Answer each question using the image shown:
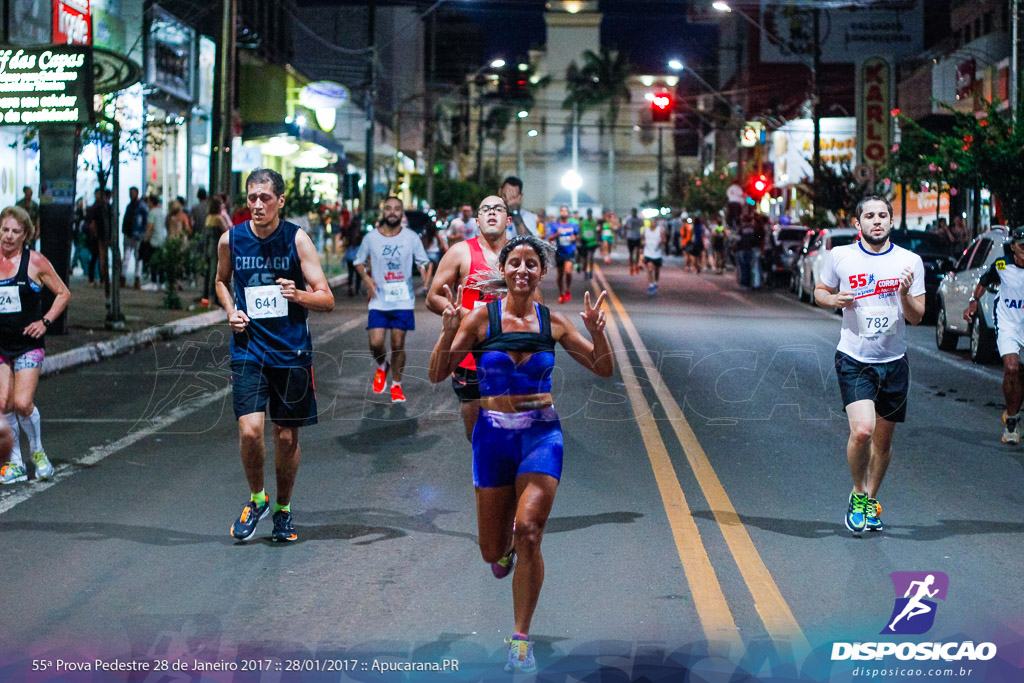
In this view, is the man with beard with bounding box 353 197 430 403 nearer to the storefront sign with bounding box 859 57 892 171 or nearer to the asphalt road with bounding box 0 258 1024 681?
the asphalt road with bounding box 0 258 1024 681

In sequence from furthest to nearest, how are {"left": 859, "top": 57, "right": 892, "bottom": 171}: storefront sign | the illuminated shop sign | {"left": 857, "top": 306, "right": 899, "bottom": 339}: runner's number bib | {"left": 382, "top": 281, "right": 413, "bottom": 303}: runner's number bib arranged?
{"left": 859, "top": 57, "right": 892, "bottom": 171}: storefront sign
the illuminated shop sign
{"left": 382, "top": 281, "right": 413, "bottom": 303}: runner's number bib
{"left": 857, "top": 306, "right": 899, "bottom": 339}: runner's number bib

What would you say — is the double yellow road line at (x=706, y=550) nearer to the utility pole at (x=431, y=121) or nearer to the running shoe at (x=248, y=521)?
the running shoe at (x=248, y=521)

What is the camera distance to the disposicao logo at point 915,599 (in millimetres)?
5695

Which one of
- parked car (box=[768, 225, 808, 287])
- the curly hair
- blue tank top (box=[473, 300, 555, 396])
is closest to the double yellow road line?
blue tank top (box=[473, 300, 555, 396])

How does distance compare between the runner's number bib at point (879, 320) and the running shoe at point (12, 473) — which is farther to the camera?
the running shoe at point (12, 473)

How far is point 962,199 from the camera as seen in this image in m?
35.8

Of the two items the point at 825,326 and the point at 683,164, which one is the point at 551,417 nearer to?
the point at 825,326

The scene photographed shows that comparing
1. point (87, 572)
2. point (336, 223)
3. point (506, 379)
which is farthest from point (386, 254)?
point (336, 223)

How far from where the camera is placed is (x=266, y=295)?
718 cm

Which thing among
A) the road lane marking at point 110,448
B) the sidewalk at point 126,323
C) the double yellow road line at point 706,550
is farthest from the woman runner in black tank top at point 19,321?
the sidewalk at point 126,323

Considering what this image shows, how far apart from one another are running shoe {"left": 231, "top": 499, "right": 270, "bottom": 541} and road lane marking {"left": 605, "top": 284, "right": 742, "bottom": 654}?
2.23 meters

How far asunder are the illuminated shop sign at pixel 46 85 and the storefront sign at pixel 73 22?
226 inches

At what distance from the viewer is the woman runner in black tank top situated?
346 inches

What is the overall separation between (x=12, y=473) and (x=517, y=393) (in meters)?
4.83
